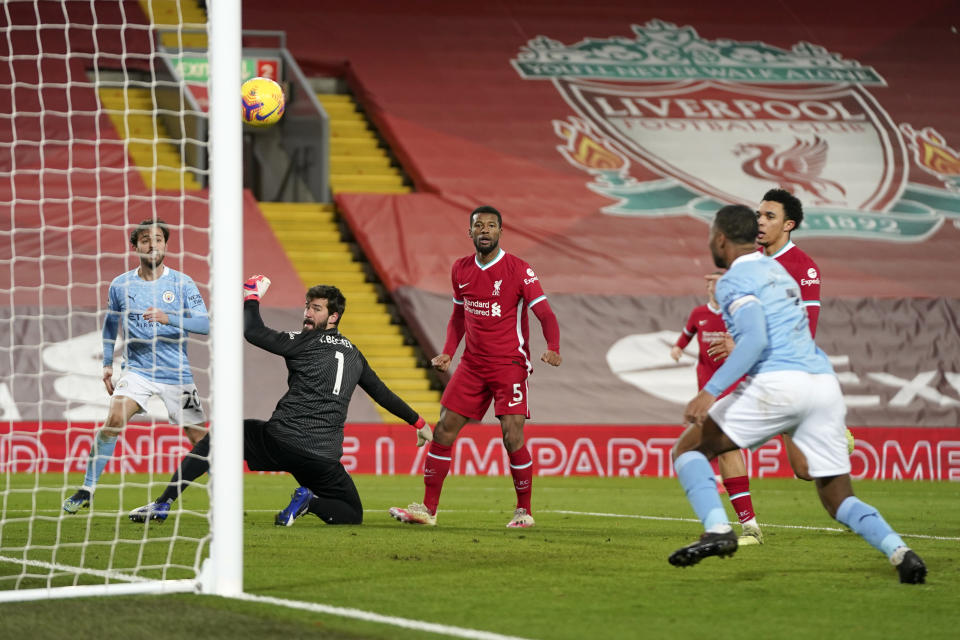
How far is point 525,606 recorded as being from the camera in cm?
541

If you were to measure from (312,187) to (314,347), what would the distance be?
13.0m

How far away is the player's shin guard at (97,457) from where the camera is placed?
8.63m

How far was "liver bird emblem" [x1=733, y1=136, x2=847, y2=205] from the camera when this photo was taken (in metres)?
22.0

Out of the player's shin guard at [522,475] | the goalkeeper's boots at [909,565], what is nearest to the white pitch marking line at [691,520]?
the player's shin guard at [522,475]

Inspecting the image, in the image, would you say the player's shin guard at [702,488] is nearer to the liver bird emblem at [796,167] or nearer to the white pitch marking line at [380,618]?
the white pitch marking line at [380,618]

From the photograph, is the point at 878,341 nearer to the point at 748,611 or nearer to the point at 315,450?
the point at 315,450

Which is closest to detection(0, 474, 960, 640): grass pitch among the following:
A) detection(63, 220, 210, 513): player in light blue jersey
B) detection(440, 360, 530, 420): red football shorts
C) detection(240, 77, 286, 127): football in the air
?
detection(63, 220, 210, 513): player in light blue jersey

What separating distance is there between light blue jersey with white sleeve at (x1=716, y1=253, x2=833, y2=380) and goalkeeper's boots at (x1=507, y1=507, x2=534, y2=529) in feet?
10.3

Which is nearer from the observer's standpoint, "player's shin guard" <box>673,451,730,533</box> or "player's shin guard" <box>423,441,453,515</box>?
"player's shin guard" <box>673,451,730,533</box>

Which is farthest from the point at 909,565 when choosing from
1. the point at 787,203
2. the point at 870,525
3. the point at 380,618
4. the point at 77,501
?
the point at 77,501

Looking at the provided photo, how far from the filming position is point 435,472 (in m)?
9.18

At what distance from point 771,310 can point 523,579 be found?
1.66m

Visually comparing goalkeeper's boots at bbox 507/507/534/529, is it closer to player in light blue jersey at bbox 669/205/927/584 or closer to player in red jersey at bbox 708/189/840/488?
player in red jersey at bbox 708/189/840/488

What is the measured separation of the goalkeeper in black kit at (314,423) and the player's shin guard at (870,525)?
10.5 ft
